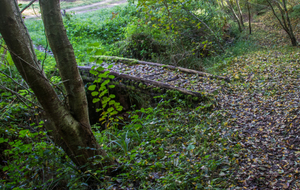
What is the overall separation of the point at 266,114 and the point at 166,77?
275 centimetres

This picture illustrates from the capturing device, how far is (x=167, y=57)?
8.34m

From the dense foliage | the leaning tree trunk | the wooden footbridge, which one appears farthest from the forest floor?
the leaning tree trunk

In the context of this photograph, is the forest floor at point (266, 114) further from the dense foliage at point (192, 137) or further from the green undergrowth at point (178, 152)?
the green undergrowth at point (178, 152)

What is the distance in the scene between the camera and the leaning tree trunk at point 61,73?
73.0 inches

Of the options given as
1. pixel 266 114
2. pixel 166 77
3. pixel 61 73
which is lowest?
pixel 266 114

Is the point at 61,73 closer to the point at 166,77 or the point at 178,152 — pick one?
the point at 178,152

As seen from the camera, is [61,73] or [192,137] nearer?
[61,73]

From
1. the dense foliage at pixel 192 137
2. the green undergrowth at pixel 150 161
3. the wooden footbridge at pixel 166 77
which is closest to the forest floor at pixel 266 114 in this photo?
the dense foliage at pixel 192 137

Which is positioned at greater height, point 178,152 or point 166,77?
point 166,77

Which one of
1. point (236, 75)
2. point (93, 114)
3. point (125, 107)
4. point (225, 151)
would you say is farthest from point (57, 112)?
point (236, 75)

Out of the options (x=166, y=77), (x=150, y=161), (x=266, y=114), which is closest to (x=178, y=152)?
(x=150, y=161)

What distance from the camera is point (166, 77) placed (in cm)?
576

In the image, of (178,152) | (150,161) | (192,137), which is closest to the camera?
(150,161)

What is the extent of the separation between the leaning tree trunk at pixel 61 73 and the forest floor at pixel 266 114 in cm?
206
